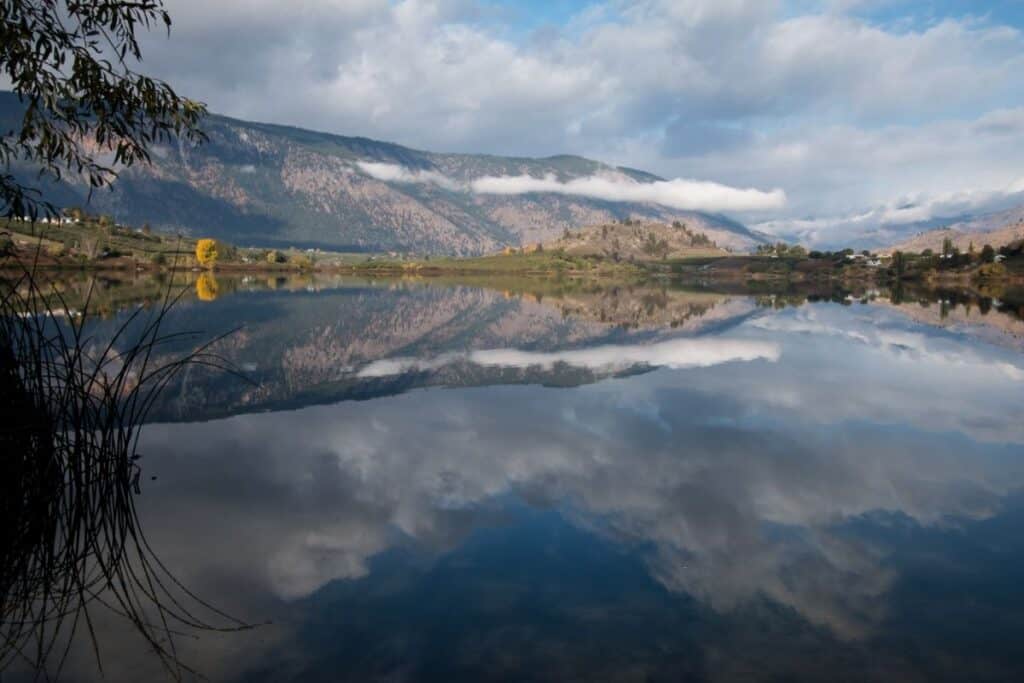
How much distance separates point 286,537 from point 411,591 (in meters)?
2.77

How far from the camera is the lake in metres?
7.30

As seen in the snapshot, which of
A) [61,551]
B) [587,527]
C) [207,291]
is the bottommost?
[587,527]

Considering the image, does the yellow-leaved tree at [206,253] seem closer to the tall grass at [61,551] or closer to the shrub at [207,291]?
the shrub at [207,291]

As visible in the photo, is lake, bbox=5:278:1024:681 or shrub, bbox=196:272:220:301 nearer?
lake, bbox=5:278:1024:681

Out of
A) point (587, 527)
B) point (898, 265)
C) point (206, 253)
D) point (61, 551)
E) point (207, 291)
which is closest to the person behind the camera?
point (61, 551)

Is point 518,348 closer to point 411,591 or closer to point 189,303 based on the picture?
point 411,591

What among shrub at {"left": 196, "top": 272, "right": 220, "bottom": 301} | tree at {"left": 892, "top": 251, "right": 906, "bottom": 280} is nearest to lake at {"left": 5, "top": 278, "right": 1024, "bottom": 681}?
shrub at {"left": 196, "top": 272, "right": 220, "bottom": 301}

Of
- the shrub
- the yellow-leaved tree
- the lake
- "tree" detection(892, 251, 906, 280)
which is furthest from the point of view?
"tree" detection(892, 251, 906, 280)

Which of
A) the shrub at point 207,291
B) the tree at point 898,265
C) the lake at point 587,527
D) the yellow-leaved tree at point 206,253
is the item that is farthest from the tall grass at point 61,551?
the tree at point 898,265

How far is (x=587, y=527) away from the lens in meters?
10.9

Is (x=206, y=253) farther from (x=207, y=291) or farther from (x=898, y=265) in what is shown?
(x=898, y=265)

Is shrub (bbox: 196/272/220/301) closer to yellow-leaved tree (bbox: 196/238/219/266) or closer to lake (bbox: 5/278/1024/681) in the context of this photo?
lake (bbox: 5/278/1024/681)

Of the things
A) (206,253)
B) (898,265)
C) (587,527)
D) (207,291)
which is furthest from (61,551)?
(898,265)

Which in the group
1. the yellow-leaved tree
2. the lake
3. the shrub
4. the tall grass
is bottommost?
the lake
